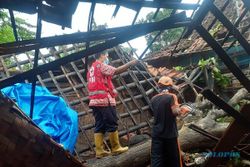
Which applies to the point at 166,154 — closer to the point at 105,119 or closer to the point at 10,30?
the point at 105,119

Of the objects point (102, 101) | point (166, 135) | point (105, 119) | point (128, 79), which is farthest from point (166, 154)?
point (128, 79)

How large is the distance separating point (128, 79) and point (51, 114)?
2796mm

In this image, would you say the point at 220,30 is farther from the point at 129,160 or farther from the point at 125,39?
the point at 125,39

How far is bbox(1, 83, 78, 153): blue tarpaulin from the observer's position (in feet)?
19.5

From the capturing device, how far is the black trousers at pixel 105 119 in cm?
563

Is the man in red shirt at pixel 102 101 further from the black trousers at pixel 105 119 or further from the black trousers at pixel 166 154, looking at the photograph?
the black trousers at pixel 166 154

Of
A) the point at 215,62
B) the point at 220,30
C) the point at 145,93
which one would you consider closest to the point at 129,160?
the point at 145,93

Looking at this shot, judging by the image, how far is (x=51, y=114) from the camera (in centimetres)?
620

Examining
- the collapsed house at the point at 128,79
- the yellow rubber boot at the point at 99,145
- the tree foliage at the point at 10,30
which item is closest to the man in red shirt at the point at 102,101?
the yellow rubber boot at the point at 99,145

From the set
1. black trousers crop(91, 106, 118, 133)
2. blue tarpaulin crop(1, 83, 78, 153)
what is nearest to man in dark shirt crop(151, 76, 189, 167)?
black trousers crop(91, 106, 118, 133)

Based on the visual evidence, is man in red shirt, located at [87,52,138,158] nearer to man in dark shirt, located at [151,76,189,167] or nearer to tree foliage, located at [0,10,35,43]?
man in dark shirt, located at [151,76,189,167]

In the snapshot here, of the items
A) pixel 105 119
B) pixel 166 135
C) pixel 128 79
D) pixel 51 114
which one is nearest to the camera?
pixel 166 135

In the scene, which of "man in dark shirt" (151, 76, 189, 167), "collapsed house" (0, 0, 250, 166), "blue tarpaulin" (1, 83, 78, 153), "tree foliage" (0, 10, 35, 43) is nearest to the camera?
"collapsed house" (0, 0, 250, 166)

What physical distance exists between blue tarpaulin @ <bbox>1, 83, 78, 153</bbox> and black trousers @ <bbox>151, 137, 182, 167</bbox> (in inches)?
65.1
